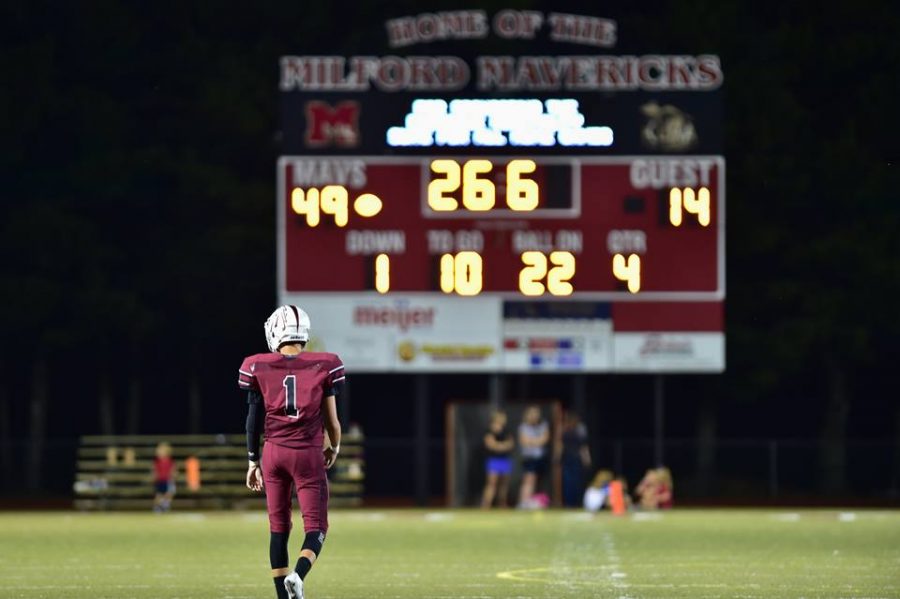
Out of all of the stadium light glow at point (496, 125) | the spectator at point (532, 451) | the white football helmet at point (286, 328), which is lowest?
the spectator at point (532, 451)

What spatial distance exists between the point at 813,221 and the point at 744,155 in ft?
7.98

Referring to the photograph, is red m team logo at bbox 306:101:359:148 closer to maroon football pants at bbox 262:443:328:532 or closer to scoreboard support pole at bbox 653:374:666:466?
scoreboard support pole at bbox 653:374:666:466

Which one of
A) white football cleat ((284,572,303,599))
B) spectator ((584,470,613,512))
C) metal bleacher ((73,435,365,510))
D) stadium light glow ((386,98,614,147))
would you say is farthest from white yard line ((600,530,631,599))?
metal bleacher ((73,435,365,510))

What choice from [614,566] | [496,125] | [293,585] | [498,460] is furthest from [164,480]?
[293,585]

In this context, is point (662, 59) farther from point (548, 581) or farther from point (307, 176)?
point (548, 581)

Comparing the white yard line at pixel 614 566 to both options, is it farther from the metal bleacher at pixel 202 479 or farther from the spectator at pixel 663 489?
the metal bleacher at pixel 202 479

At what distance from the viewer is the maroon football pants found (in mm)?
10500

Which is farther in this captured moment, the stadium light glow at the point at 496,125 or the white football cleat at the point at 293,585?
the stadium light glow at the point at 496,125

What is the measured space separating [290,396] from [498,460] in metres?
17.2

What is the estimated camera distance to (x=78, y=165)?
3891 centimetres

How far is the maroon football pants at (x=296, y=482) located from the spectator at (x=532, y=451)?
16.9m

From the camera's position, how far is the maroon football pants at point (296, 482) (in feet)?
34.4

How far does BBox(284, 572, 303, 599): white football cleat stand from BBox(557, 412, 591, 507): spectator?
1776 centimetres

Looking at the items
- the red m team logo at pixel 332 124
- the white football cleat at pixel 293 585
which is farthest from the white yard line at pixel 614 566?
the red m team logo at pixel 332 124
